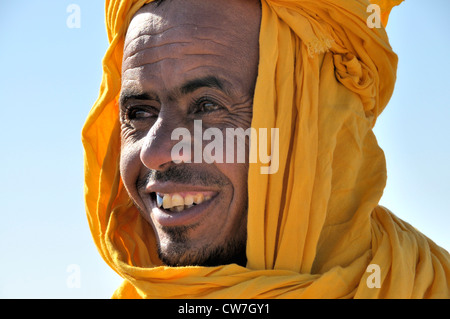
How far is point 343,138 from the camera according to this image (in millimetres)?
3492

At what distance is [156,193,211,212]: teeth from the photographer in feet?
11.1

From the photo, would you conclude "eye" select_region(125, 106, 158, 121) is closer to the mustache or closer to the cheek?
the cheek

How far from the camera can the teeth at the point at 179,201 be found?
3.40m

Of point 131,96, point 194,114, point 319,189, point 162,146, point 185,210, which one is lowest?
point 185,210

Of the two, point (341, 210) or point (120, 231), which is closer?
point (341, 210)

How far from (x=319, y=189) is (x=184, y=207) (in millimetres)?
703

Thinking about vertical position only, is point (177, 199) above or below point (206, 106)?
below

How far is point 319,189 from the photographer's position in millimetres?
3289

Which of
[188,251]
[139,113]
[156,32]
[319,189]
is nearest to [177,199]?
[188,251]

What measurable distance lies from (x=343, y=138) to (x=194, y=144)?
0.79 metres

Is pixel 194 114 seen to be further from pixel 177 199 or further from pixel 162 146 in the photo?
pixel 177 199

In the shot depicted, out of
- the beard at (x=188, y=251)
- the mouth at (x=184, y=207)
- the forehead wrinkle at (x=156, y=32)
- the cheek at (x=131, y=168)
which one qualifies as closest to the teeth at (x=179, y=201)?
the mouth at (x=184, y=207)

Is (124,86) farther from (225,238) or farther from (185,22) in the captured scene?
(225,238)

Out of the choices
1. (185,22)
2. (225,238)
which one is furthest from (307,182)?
(185,22)
